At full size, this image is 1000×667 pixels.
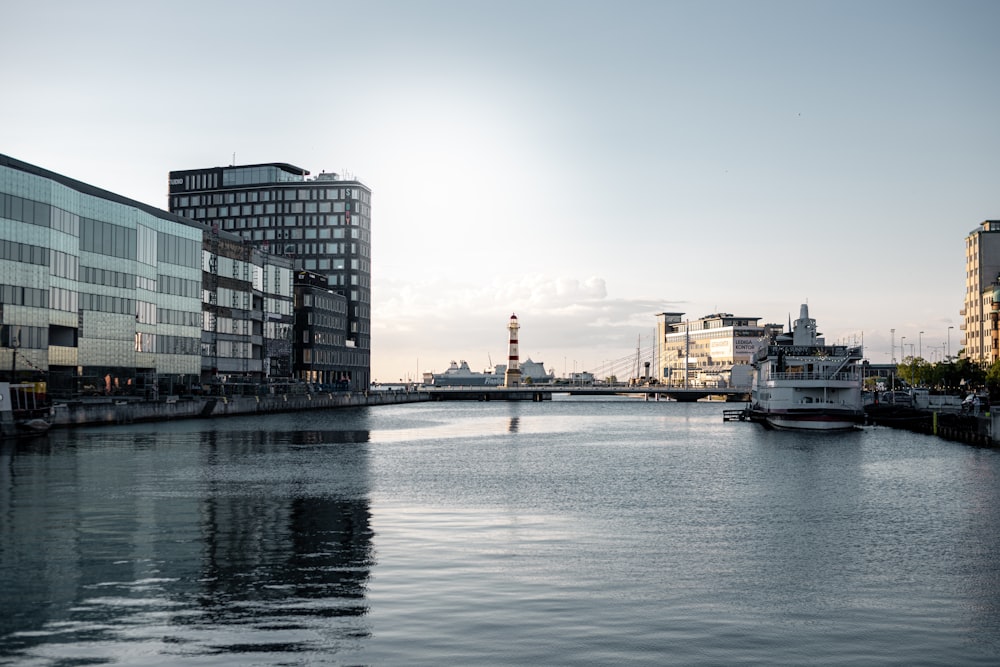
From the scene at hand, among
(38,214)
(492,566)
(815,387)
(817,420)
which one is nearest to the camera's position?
(492,566)

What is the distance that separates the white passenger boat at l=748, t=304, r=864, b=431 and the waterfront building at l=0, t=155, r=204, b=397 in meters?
77.9

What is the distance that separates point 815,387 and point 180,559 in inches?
3561

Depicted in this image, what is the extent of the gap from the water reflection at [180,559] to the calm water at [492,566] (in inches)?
4.1

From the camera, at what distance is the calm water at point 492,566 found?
67.5ft

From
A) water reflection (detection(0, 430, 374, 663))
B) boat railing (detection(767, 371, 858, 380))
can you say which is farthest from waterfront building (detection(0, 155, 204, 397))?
boat railing (detection(767, 371, 858, 380))

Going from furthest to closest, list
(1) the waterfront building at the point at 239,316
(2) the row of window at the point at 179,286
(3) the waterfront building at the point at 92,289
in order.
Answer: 1. (1) the waterfront building at the point at 239,316
2. (2) the row of window at the point at 179,286
3. (3) the waterfront building at the point at 92,289

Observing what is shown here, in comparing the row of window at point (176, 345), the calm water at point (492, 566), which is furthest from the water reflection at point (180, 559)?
the row of window at point (176, 345)

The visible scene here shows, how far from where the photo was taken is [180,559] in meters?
29.7

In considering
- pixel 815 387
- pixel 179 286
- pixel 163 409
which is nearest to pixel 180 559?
pixel 815 387

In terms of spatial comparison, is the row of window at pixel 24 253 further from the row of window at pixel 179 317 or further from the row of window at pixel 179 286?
the row of window at pixel 179 286

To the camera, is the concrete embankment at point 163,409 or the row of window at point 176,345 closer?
the concrete embankment at point 163,409

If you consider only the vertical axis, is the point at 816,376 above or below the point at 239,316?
below

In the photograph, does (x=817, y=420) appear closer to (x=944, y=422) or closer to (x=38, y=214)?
(x=944, y=422)

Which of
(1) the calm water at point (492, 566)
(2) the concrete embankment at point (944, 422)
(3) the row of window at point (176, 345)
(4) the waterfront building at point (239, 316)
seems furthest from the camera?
(4) the waterfront building at point (239, 316)
